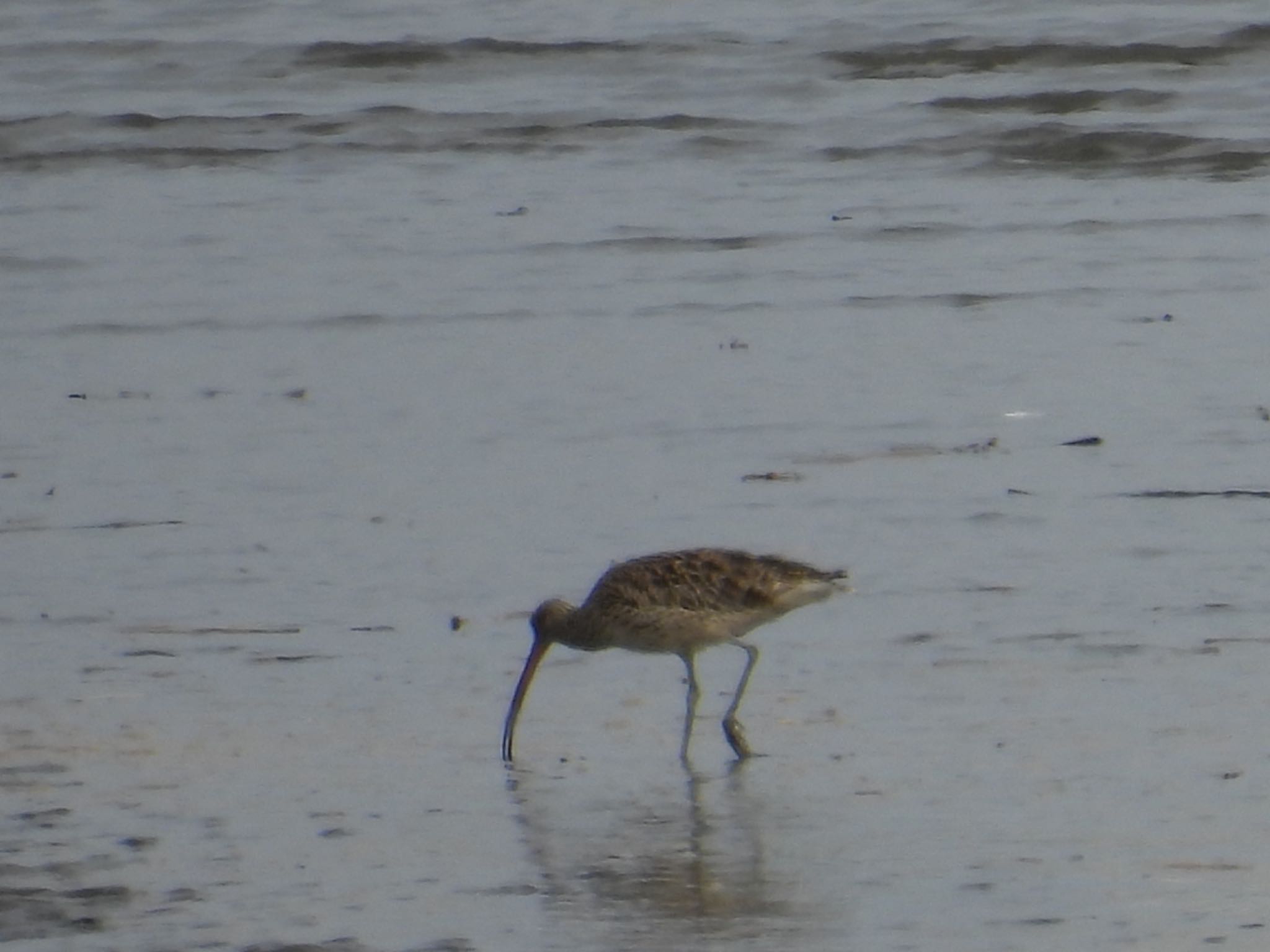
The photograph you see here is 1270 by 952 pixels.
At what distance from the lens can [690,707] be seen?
21.2 ft

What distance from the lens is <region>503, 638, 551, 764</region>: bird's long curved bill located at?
245 inches

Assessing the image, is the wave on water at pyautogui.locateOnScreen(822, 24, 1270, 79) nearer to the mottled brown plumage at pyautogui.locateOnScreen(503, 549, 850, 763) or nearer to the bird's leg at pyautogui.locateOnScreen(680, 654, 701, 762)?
the mottled brown plumage at pyautogui.locateOnScreen(503, 549, 850, 763)

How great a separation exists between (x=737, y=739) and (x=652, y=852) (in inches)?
27.5

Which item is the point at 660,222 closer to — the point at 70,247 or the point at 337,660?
the point at 70,247

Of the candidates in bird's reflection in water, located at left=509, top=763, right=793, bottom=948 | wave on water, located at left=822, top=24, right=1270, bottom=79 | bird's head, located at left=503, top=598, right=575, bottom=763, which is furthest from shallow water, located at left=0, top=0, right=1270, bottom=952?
wave on water, located at left=822, top=24, right=1270, bottom=79

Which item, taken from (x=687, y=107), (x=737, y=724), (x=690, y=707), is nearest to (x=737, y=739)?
(x=737, y=724)

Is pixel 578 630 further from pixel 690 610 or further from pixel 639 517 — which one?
pixel 639 517

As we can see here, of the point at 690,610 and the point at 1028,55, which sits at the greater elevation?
the point at 690,610

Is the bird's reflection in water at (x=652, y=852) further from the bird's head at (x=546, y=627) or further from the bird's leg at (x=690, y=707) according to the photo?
the bird's head at (x=546, y=627)

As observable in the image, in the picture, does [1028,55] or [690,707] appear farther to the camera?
[1028,55]

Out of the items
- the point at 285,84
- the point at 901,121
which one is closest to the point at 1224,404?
the point at 901,121

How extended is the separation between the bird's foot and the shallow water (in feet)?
0.28

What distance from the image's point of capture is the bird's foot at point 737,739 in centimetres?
624

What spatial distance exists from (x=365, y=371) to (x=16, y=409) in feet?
4.23
